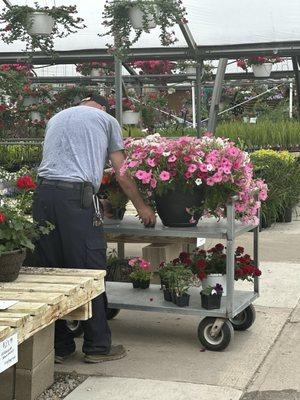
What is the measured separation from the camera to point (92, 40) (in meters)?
10.0

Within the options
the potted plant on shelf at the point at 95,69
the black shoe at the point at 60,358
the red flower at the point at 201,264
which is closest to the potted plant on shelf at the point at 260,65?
the potted plant on shelf at the point at 95,69

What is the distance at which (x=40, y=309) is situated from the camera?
3555 mm

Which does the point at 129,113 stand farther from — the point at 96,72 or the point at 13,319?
the point at 13,319

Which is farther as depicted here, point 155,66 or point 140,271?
point 155,66

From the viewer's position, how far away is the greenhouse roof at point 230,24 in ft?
29.8

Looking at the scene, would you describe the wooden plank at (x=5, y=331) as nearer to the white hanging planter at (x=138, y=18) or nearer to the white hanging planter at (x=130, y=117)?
the white hanging planter at (x=138, y=18)

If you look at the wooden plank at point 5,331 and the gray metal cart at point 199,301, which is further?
the gray metal cart at point 199,301

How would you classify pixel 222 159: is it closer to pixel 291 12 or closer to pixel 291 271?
pixel 291 271

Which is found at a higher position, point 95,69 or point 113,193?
point 95,69

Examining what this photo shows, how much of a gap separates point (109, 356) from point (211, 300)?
71cm

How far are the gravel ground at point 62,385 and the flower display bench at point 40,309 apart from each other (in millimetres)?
38

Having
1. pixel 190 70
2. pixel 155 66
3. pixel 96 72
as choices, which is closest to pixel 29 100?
pixel 96 72

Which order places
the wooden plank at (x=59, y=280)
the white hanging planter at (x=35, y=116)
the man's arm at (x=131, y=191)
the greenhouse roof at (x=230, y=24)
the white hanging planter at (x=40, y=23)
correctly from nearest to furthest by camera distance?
the wooden plank at (x=59, y=280) → the man's arm at (x=131, y=191) → the white hanging planter at (x=40, y=23) → the greenhouse roof at (x=230, y=24) → the white hanging planter at (x=35, y=116)


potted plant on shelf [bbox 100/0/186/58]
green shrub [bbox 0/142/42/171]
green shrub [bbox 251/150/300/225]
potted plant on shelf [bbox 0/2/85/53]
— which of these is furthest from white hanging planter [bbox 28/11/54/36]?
green shrub [bbox 251/150/300/225]
